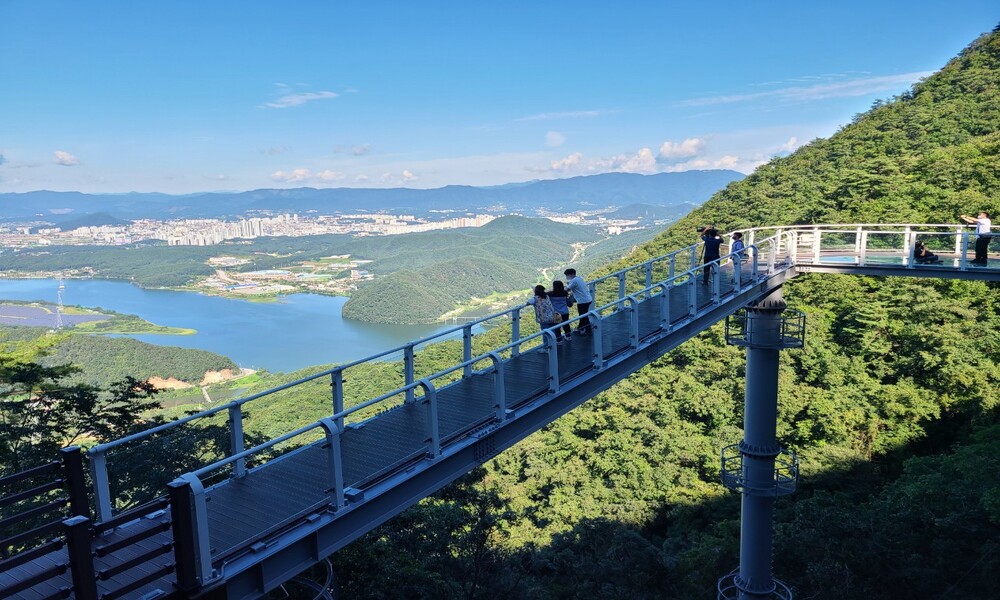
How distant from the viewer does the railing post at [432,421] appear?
550cm

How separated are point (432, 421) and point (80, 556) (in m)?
2.74

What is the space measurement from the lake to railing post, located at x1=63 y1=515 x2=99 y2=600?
77894mm

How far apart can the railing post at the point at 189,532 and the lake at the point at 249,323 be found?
77.4m

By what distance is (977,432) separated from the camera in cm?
1594

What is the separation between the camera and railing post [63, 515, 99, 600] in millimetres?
3559

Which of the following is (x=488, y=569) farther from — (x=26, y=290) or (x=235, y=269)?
(x=235, y=269)

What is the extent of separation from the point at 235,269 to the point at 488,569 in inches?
6463

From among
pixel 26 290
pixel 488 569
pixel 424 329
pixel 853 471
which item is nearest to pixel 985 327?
pixel 853 471

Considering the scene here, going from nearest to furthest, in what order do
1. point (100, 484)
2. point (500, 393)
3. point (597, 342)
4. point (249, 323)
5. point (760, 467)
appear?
point (100, 484) < point (500, 393) < point (597, 342) < point (760, 467) < point (249, 323)

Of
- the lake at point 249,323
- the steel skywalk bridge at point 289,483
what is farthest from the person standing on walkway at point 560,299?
the lake at point 249,323

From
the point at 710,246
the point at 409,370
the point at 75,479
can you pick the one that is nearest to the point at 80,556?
the point at 75,479

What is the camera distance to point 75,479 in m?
4.78

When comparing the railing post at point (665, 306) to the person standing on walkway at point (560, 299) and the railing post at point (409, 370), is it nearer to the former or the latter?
the person standing on walkway at point (560, 299)

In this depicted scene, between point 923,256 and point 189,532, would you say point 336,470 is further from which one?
point 923,256
